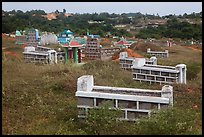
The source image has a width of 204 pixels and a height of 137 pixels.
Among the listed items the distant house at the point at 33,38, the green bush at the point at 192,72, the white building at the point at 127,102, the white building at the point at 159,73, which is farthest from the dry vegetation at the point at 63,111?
the distant house at the point at 33,38

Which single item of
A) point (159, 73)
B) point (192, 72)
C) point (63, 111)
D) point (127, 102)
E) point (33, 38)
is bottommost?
point (192, 72)

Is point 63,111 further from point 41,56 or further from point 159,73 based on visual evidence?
point 41,56

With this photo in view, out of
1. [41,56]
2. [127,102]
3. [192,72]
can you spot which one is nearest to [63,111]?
[127,102]

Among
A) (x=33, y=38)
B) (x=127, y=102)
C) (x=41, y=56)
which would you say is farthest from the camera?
(x=33, y=38)

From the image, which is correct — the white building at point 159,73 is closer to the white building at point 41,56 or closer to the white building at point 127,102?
the white building at point 127,102

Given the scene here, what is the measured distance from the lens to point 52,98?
10523 mm

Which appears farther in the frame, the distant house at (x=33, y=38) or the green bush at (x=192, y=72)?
the distant house at (x=33, y=38)

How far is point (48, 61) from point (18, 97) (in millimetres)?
12005

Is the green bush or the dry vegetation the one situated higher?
the dry vegetation

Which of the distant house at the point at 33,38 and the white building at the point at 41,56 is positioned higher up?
the distant house at the point at 33,38

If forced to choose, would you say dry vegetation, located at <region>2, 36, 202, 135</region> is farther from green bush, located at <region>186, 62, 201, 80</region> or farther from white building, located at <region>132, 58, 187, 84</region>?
green bush, located at <region>186, 62, 201, 80</region>

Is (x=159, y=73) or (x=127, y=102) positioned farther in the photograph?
(x=159, y=73)

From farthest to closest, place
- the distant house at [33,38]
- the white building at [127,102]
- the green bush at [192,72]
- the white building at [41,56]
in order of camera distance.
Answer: the distant house at [33,38] → the white building at [41,56] → the green bush at [192,72] → the white building at [127,102]

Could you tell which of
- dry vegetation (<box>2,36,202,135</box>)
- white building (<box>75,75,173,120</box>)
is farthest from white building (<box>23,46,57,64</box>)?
white building (<box>75,75,173,120</box>)
